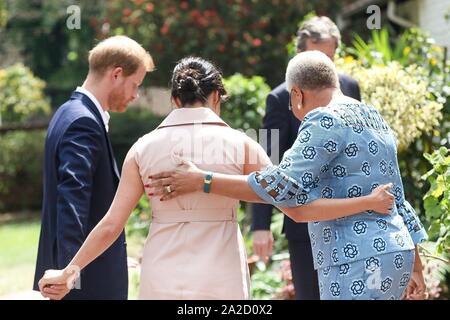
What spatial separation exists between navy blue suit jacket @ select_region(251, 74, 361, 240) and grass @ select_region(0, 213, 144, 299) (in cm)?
220

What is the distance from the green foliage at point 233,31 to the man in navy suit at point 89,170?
9.93 metres

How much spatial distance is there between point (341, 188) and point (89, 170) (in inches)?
52.0

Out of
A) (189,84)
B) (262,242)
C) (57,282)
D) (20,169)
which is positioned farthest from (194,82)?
(20,169)

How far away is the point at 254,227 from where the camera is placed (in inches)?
202

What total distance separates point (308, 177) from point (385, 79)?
10.4ft

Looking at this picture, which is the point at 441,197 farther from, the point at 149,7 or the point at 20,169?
the point at 20,169

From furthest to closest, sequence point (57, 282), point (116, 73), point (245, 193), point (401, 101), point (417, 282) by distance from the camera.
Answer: point (401, 101)
point (116, 73)
point (417, 282)
point (57, 282)
point (245, 193)

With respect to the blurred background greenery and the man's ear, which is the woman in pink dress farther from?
the blurred background greenery

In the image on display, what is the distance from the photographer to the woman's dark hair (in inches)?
149

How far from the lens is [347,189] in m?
3.57

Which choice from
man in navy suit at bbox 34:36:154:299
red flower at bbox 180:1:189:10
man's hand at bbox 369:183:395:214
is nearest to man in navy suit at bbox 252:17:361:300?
man in navy suit at bbox 34:36:154:299

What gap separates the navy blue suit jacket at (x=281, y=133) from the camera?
16.9 ft

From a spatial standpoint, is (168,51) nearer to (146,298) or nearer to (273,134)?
(273,134)
